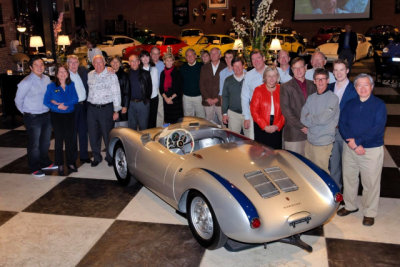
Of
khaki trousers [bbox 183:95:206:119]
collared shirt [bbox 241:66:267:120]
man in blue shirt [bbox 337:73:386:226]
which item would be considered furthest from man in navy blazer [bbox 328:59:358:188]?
khaki trousers [bbox 183:95:206:119]

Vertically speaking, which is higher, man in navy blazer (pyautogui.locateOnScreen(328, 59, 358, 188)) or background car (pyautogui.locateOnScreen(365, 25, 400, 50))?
background car (pyautogui.locateOnScreen(365, 25, 400, 50))

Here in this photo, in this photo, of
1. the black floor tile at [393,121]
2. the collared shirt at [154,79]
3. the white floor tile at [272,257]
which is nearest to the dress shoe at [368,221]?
the white floor tile at [272,257]

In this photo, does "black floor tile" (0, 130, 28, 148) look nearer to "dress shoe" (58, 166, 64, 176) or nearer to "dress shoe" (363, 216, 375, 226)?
"dress shoe" (58, 166, 64, 176)

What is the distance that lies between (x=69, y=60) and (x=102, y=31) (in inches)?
1141

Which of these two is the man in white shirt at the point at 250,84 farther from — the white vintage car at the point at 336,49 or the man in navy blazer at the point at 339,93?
the white vintage car at the point at 336,49

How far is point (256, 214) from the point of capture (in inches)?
152

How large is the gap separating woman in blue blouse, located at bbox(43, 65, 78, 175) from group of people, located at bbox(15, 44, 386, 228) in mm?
15

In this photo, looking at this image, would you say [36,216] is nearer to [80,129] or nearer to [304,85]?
[80,129]

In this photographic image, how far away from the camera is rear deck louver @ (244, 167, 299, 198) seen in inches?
163

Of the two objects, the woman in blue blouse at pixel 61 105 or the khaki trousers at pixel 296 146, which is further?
the woman in blue blouse at pixel 61 105

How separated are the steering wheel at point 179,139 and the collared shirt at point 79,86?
7.24ft

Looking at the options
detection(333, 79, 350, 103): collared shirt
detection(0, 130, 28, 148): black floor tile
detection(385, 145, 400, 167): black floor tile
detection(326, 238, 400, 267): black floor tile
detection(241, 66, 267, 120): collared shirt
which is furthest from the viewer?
detection(0, 130, 28, 148): black floor tile

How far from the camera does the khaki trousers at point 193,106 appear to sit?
8062mm

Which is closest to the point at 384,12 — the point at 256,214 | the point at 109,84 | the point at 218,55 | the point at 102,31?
the point at 102,31
